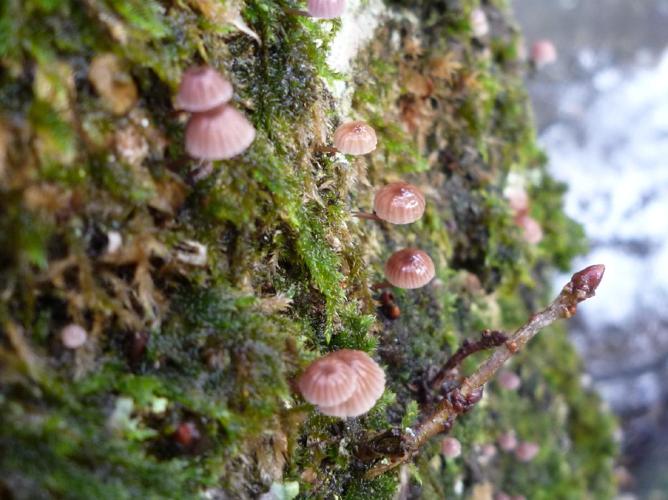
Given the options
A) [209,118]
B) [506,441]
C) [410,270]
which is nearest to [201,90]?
[209,118]

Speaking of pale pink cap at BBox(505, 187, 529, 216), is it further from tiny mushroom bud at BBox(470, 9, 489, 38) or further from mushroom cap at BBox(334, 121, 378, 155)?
mushroom cap at BBox(334, 121, 378, 155)

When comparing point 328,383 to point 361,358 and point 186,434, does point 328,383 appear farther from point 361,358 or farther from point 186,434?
point 186,434

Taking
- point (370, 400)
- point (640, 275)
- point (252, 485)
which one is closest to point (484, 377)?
point (370, 400)

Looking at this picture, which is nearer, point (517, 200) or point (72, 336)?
point (72, 336)

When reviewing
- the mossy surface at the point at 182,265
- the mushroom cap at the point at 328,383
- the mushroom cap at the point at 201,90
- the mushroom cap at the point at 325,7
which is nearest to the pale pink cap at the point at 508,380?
the mossy surface at the point at 182,265

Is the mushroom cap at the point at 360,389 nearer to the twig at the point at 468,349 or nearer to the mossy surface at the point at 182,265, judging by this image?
the mossy surface at the point at 182,265

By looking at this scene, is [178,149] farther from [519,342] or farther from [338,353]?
[519,342]

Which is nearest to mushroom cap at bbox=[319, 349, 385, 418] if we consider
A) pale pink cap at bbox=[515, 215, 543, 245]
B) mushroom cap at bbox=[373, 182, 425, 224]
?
mushroom cap at bbox=[373, 182, 425, 224]

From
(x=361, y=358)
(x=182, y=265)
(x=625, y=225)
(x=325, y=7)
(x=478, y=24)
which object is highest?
(x=625, y=225)
